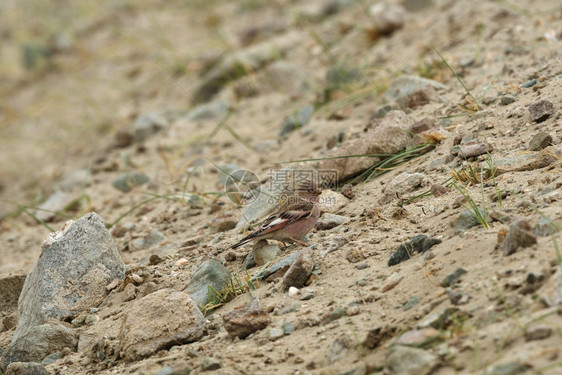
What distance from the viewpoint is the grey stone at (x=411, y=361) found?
7.31 feet

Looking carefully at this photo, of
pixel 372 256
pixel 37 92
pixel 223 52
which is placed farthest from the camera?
pixel 37 92

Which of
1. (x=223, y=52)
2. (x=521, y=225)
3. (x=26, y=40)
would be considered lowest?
(x=521, y=225)

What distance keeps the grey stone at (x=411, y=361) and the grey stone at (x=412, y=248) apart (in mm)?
802

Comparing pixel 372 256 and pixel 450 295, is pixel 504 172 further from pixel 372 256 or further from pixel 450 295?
pixel 450 295

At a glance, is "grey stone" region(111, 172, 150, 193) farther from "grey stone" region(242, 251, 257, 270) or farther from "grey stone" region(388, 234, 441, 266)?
"grey stone" region(388, 234, 441, 266)

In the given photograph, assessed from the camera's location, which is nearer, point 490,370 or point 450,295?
point 490,370

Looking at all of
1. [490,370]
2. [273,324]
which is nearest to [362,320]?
[273,324]

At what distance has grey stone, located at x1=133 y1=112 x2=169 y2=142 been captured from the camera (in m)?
6.95

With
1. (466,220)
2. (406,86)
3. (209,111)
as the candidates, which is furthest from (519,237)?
(209,111)

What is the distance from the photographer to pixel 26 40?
11188 mm

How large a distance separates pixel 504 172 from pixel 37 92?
27.2 ft

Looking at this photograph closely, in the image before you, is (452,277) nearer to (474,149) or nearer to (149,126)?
(474,149)

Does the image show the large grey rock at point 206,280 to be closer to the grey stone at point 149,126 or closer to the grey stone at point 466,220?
the grey stone at point 466,220

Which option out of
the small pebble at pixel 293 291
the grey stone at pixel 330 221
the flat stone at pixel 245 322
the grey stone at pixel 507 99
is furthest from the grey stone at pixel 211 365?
the grey stone at pixel 507 99
